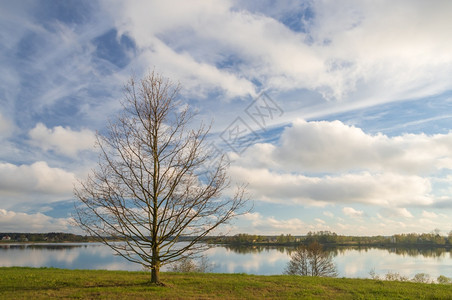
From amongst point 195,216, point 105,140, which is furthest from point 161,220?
point 105,140

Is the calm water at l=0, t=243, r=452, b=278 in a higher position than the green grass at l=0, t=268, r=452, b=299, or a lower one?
lower

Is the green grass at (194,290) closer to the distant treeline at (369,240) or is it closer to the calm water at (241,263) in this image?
the calm water at (241,263)

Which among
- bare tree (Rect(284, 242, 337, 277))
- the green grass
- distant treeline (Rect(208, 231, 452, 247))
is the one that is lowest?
distant treeline (Rect(208, 231, 452, 247))

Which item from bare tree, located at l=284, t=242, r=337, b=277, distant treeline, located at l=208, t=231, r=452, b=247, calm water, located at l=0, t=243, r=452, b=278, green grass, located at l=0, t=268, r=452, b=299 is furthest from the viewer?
distant treeline, located at l=208, t=231, r=452, b=247

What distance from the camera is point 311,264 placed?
4381 centimetres

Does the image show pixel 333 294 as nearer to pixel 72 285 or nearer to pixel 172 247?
pixel 172 247

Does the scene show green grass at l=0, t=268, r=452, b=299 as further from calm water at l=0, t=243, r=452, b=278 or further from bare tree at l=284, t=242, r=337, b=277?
bare tree at l=284, t=242, r=337, b=277

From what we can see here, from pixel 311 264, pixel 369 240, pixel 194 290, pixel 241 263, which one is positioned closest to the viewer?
pixel 194 290

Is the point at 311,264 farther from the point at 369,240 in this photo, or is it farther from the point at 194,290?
the point at 369,240

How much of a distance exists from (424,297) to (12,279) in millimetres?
14864

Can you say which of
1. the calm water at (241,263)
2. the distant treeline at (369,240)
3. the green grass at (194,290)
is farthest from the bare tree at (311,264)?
the distant treeline at (369,240)

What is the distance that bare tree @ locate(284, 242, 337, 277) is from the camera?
43.2 metres

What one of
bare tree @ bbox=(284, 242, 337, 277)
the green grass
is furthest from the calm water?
the green grass

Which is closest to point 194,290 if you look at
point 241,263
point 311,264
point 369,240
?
point 311,264
